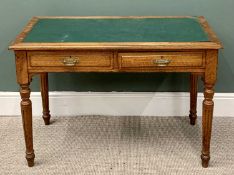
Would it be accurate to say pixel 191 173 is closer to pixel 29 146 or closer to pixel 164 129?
pixel 164 129

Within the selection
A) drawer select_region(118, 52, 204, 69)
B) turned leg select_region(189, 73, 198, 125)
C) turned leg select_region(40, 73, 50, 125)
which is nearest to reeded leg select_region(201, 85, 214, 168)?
drawer select_region(118, 52, 204, 69)

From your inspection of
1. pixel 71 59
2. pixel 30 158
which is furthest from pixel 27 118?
pixel 71 59

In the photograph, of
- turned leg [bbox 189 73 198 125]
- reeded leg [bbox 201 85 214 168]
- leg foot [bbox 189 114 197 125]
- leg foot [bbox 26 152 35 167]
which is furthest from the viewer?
leg foot [bbox 189 114 197 125]

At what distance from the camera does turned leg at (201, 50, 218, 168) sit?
2.48m

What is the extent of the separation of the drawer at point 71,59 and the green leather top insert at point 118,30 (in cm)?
8

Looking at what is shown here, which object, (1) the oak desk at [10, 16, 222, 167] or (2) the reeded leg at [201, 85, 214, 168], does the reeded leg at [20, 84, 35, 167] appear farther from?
(2) the reeded leg at [201, 85, 214, 168]

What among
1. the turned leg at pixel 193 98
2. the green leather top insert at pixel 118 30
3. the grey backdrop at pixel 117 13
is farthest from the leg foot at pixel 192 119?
the green leather top insert at pixel 118 30

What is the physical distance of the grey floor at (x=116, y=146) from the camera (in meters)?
2.76

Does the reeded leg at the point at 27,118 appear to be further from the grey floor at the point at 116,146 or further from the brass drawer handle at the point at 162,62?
the brass drawer handle at the point at 162,62

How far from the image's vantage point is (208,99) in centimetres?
258

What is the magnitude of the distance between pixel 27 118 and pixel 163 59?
2.64 feet

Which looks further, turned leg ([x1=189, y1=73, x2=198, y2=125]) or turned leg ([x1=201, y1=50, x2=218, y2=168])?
turned leg ([x1=189, y1=73, x2=198, y2=125])

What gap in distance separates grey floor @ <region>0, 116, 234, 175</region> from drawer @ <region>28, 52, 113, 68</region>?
24.7 inches

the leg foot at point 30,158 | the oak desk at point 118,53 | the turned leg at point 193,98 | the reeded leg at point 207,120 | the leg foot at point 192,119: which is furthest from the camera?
the leg foot at point 192,119
